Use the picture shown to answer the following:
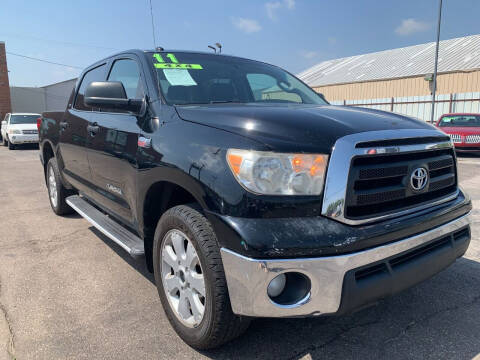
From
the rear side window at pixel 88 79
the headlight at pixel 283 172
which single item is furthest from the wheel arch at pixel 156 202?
the rear side window at pixel 88 79

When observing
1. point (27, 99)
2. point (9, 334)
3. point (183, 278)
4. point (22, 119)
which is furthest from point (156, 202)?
point (27, 99)

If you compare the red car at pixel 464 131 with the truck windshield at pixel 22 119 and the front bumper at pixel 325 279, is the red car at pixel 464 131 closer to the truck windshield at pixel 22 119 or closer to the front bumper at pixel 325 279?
the front bumper at pixel 325 279

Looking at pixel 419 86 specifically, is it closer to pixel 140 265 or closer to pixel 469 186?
pixel 469 186

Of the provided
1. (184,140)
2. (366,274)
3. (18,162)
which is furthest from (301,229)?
(18,162)

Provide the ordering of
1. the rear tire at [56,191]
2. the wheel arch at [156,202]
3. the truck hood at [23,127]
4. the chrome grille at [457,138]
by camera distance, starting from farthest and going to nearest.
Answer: the truck hood at [23,127] → the chrome grille at [457,138] → the rear tire at [56,191] → the wheel arch at [156,202]

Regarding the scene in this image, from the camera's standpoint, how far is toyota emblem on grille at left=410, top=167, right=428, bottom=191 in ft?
6.70

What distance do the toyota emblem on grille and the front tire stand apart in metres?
1.11

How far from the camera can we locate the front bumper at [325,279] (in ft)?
5.61

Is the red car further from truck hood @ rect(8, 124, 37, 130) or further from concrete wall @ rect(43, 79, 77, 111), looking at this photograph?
concrete wall @ rect(43, 79, 77, 111)

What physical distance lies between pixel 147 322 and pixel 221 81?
1.85 metres

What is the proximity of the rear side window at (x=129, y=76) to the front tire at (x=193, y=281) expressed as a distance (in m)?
1.16

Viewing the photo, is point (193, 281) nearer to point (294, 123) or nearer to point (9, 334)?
point (294, 123)

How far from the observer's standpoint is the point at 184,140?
2.14 metres

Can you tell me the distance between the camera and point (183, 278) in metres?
2.21
